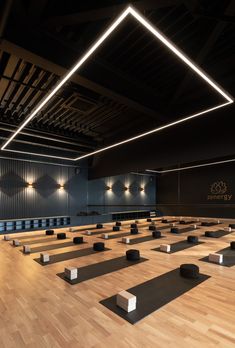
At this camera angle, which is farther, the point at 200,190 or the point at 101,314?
the point at 200,190

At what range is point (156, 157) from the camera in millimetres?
6855

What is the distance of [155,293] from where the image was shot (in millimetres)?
2785

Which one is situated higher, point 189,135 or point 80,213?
point 189,135

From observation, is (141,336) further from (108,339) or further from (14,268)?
(14,268)

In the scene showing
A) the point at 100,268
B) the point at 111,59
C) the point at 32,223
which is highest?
the point at 111,59

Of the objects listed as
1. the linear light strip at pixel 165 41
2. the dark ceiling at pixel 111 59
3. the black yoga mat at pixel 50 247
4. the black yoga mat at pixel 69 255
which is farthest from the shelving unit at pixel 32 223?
the linear light strip at pixel 165 41

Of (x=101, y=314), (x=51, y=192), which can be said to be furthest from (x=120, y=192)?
(x=101, y=314)

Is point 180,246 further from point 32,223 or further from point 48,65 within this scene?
point 32,223

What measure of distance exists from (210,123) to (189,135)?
0.66 meters

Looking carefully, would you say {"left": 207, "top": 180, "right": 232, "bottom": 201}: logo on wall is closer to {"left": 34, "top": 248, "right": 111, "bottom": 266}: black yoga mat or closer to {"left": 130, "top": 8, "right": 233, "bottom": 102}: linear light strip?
{"left": 34, "top": 248, "right": 111, "bottom": 266}: black yoga mat

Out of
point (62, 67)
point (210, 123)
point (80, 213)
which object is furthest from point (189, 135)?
point (80, 213)

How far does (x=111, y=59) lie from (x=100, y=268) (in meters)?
4.05

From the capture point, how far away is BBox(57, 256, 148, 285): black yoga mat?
11.1 ft

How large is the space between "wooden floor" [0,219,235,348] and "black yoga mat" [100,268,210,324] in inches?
3.2
